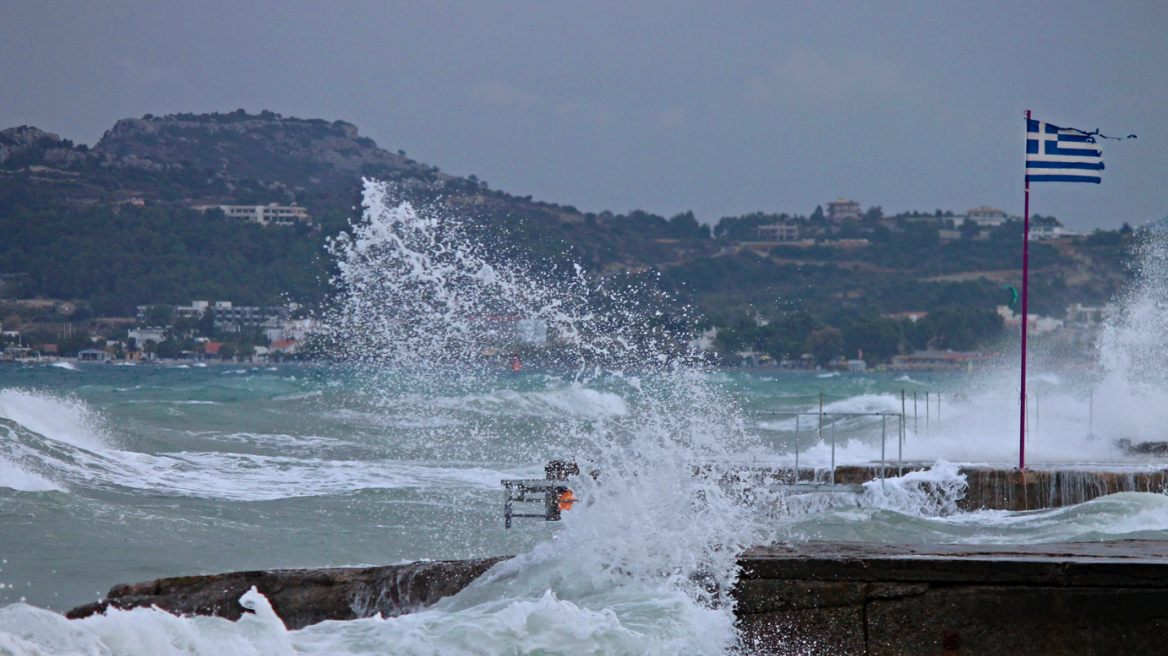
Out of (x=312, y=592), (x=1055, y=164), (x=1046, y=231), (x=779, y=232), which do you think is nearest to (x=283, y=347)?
(x=1055, y=164)

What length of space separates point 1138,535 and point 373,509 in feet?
28.8

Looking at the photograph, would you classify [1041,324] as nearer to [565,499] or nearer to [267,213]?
[267,213]

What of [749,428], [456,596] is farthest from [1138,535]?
[749,428]

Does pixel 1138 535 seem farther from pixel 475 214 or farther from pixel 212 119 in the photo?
pixel 212 119

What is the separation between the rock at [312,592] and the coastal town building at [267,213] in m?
74.8

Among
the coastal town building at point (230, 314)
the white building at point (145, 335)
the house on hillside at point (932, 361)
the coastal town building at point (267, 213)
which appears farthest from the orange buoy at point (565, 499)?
the house on hillside at point (932, 361)

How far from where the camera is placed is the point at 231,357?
69.1 metres

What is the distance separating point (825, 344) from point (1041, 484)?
3185 inches

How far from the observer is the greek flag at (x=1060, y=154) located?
13.0 m

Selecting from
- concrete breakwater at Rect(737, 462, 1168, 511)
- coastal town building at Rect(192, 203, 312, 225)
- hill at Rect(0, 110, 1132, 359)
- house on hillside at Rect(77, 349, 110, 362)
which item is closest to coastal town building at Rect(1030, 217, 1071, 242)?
hill at Rect(0, 110, 1132, 359)

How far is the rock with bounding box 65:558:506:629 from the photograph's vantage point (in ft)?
19.2

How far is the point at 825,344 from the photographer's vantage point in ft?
306

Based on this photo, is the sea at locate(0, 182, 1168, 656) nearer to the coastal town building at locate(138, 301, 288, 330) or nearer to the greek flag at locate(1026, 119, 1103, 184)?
the greek flag at locate(1026, 119, 1103, 184)

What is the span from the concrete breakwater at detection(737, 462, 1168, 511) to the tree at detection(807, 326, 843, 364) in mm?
76880
